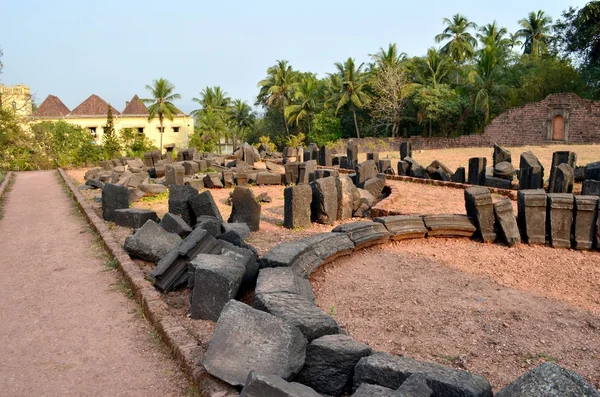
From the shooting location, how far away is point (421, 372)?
3.03 m

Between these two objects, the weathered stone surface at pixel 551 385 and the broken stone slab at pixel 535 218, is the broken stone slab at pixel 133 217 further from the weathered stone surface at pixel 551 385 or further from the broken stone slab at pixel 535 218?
the weathered stone surface at pixel 551 385

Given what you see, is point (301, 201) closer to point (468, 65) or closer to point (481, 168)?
point (481, 168)

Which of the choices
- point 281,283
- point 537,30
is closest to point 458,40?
point 537,30

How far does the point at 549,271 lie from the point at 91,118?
42302 millimetres

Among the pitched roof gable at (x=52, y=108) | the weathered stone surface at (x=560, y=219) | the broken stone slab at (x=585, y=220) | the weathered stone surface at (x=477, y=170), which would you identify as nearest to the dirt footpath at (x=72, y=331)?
Answer: the weathered stone surface at (x=560, y=219)

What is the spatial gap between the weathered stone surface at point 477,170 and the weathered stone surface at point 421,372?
10776 mm

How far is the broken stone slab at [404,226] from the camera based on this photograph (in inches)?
298

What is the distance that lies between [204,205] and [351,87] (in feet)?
107

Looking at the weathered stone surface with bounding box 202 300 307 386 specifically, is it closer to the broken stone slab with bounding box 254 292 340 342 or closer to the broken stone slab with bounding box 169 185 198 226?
the broken stone slab with bounding box 254 292 340 342

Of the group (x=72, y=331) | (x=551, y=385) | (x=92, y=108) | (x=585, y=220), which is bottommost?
(x=72, y=331)

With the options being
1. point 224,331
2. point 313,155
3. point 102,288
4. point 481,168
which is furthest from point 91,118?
point 224,331

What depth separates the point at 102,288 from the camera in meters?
5.82

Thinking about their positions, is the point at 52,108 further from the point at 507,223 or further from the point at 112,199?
the point at 507,223

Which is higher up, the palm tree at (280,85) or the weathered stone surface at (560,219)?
the palm tree at (280,85)
